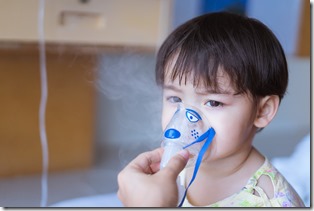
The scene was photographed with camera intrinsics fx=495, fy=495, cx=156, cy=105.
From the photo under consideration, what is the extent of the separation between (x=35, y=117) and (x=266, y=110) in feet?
3.18

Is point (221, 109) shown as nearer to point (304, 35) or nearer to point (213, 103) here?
point (213, 103)

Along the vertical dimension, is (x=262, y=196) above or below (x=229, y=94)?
below

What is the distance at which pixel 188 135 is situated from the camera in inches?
23.3

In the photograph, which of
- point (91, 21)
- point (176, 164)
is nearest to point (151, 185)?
point (176, 164)

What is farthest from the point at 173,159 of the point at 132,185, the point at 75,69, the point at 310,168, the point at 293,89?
the point at 75,69

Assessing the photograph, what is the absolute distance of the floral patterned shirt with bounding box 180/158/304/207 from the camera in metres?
0.66

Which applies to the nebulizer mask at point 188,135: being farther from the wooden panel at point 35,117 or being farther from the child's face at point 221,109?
the wooden panel at point 35,117

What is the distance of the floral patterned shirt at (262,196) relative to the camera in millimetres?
657

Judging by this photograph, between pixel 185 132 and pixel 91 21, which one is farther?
pixel 91 21

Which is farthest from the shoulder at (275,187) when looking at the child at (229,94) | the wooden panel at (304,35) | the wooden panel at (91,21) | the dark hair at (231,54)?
the wooden panel at (304,35)

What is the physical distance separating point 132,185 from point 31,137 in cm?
107

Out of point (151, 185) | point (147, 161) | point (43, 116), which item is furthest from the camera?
point (43, 116)

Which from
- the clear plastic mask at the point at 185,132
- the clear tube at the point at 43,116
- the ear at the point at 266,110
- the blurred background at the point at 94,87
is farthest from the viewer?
the clear tube at the point at 43,116

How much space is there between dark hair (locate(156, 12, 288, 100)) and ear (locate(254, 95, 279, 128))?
0.01 m
